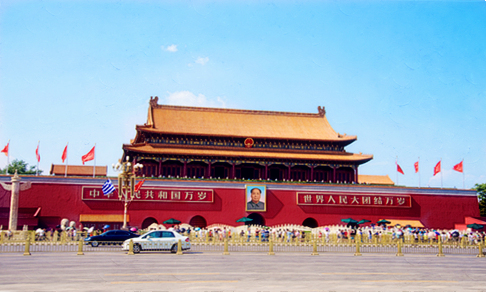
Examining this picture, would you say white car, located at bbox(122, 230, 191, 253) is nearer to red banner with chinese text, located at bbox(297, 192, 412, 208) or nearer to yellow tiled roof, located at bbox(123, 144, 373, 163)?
yellow tiled roof, located at bbox(123, 144, 373, 163)

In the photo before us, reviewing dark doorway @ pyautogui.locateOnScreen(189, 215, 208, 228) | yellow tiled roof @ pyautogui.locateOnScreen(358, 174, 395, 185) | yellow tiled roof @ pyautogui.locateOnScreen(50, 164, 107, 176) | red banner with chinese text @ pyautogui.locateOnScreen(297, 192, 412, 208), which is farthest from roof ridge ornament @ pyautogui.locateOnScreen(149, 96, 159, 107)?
yellow tiled roof @ pyautogui.locateOnScreen(358, 174, 395, 185)

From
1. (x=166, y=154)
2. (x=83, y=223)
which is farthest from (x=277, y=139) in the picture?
(x=83, y=223)

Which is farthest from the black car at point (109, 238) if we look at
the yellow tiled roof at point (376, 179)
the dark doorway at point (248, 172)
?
the yellow tiled roof at point (376, 179)

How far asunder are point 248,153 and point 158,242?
81.2ft

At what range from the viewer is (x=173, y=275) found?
1470 cm

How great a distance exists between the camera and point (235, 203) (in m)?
43.4

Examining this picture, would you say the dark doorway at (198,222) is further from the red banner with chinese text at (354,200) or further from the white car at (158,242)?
the white car at (158,242)

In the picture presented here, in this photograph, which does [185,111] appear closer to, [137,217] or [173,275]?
[137,217]

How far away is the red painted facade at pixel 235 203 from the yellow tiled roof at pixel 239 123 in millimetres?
6939

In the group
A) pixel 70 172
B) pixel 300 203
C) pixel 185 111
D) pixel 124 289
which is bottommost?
pixel 124 289

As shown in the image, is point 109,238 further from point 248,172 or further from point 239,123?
point 239,123

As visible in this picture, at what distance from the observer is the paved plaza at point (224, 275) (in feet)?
41.2

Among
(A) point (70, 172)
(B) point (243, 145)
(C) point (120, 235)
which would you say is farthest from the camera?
(A) point (70, 172)

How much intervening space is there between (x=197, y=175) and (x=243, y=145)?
577cm
